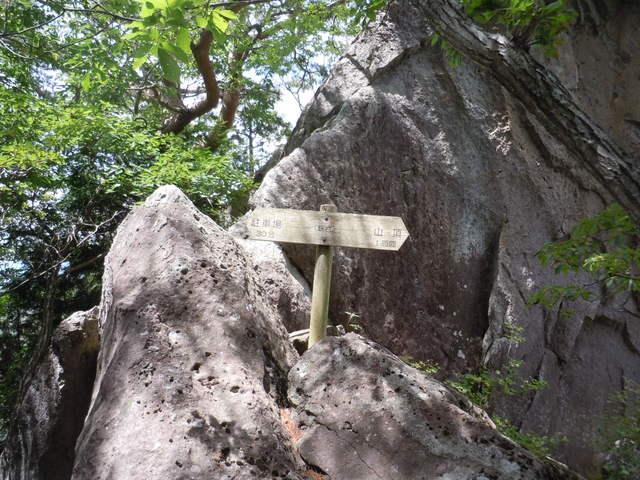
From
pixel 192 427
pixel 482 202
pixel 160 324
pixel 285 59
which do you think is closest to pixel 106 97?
pixel 285 59

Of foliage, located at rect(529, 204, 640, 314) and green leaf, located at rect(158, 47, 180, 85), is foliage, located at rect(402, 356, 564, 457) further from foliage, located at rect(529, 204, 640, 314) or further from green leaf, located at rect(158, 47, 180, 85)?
green leaf, located at rect(158, 47, 180, 85)

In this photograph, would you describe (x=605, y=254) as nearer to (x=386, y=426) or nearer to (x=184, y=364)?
(x=386, y=426)

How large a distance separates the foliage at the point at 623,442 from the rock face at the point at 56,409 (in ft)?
15.6

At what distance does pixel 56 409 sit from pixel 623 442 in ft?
17.7

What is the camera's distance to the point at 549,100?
2.94m

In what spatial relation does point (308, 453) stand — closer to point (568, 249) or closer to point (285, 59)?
point (568, 249)

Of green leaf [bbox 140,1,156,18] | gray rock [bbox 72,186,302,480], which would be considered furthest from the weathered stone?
green leaf [bbox 140,1,156,18]

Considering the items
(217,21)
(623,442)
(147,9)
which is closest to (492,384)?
(623,442)

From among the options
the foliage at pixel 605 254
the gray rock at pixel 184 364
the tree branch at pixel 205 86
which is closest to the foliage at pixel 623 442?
the foliage at pixel 605 254

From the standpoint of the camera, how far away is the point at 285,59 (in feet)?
43.4

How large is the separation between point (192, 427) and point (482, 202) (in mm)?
5554

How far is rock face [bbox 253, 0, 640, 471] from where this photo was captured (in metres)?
6.88

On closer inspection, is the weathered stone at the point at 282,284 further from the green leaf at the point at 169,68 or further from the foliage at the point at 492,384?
the green leaf at the point at 169,68

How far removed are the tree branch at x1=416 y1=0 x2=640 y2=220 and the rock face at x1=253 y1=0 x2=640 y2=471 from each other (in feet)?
12.3
